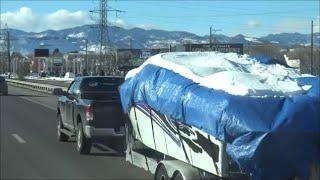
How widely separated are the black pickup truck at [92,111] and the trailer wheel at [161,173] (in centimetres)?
529

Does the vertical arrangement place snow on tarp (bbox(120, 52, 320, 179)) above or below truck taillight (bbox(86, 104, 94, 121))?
above

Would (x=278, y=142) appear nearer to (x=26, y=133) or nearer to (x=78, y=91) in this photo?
(x=78, y=91)

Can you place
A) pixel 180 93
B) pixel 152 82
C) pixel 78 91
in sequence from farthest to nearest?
pixel 78 91 < pixel 152 82 < pixel 180 93

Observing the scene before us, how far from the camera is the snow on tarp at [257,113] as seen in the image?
6.38m

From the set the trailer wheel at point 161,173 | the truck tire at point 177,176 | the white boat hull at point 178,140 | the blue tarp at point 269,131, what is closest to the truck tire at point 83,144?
the white boat hull at point 178,140

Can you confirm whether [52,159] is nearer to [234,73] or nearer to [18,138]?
[18,138]

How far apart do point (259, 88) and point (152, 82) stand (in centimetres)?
209

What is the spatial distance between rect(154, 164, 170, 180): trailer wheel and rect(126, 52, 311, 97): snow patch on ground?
1216 mm

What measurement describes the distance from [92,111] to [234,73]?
683cm

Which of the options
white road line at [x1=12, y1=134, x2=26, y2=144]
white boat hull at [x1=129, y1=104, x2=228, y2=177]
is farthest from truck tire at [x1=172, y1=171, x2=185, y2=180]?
white road line at [x1=12, y1=134, x2=26, y2=144]

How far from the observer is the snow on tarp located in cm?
638

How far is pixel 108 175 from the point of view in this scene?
11203 mm

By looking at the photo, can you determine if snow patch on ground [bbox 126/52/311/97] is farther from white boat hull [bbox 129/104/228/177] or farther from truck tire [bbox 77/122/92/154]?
truck tire [bbox 77/122/92/154]

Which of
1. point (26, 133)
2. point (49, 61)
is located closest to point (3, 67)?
point (49, 61)
